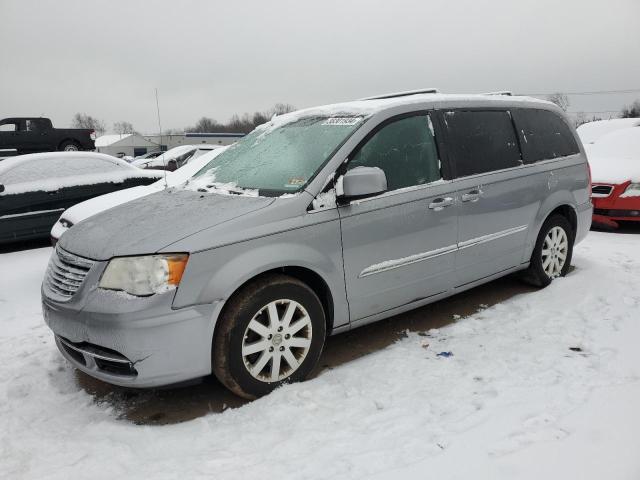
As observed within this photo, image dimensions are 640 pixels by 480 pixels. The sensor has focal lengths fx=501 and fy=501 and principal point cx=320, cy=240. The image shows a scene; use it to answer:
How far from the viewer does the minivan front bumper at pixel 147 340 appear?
2607 millimetres

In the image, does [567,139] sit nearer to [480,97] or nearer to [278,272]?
[480,97]

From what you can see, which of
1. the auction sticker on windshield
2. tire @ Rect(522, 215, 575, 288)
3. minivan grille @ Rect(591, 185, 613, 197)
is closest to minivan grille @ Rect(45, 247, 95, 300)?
the auction sticker on windshield

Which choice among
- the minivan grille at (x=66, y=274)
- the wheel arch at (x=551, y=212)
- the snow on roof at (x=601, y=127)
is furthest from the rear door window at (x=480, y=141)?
the snow on roof at (x=601, y=127)

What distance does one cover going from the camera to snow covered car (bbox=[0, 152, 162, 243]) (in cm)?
759

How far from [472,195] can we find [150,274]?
2.47 meters

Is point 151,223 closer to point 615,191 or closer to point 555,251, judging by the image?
point 555,251

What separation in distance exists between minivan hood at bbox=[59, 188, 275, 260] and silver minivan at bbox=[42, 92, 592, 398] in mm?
13

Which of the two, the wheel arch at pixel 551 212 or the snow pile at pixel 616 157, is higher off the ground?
the snow pile at pixel 616 157

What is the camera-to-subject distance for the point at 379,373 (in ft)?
10.6

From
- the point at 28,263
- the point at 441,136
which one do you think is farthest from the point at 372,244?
the point at 28,263

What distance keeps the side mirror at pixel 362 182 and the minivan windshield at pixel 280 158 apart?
Result: 9.2 inches

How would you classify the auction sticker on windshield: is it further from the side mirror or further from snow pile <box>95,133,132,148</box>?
snow pile <box>95,133,132,148</box>

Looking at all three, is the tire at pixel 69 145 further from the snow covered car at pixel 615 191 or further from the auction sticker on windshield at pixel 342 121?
the auction sticker on windshield at pixel 342 121

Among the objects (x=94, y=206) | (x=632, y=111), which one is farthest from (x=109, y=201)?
(x=632, y=111)
